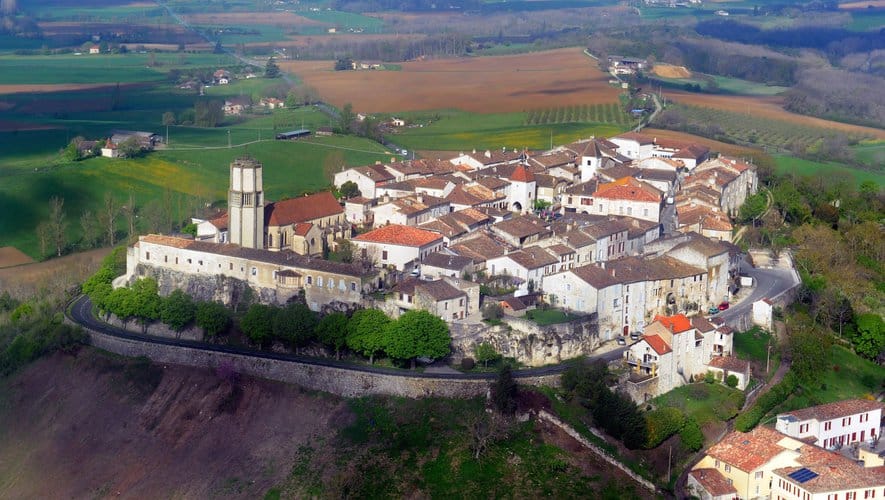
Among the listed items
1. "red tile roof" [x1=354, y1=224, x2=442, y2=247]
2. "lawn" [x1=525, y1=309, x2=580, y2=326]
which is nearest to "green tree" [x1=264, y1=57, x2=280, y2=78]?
"red tile roof" [x1=354, y1=224, x2=442, y2=247]

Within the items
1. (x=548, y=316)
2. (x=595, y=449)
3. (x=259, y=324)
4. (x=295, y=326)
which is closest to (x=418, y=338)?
(x=295, y=326)

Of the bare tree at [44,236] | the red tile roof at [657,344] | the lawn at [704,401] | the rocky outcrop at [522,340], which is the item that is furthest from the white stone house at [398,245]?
the bare tree at [44,236]

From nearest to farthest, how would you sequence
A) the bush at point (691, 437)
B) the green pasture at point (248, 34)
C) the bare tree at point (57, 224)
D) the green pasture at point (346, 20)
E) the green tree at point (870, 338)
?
1. the bush at point (691, 437)
2. the green tree at point (870, 338)
3. the bare tree at point (57, 224)
4. the green pasture at point (248, 34)
5. the green pasture at point (346, 20)

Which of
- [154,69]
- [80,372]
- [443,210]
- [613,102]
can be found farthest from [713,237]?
[154,69]

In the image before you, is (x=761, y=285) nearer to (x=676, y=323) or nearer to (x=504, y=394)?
(x=676, y=323)

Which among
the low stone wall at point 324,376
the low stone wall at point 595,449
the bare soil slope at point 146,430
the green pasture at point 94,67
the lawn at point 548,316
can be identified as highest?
the green pasture at point 94,67

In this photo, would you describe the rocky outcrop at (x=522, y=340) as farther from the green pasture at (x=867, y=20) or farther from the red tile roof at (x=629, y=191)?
the green pasture at (x=867, y=20)
